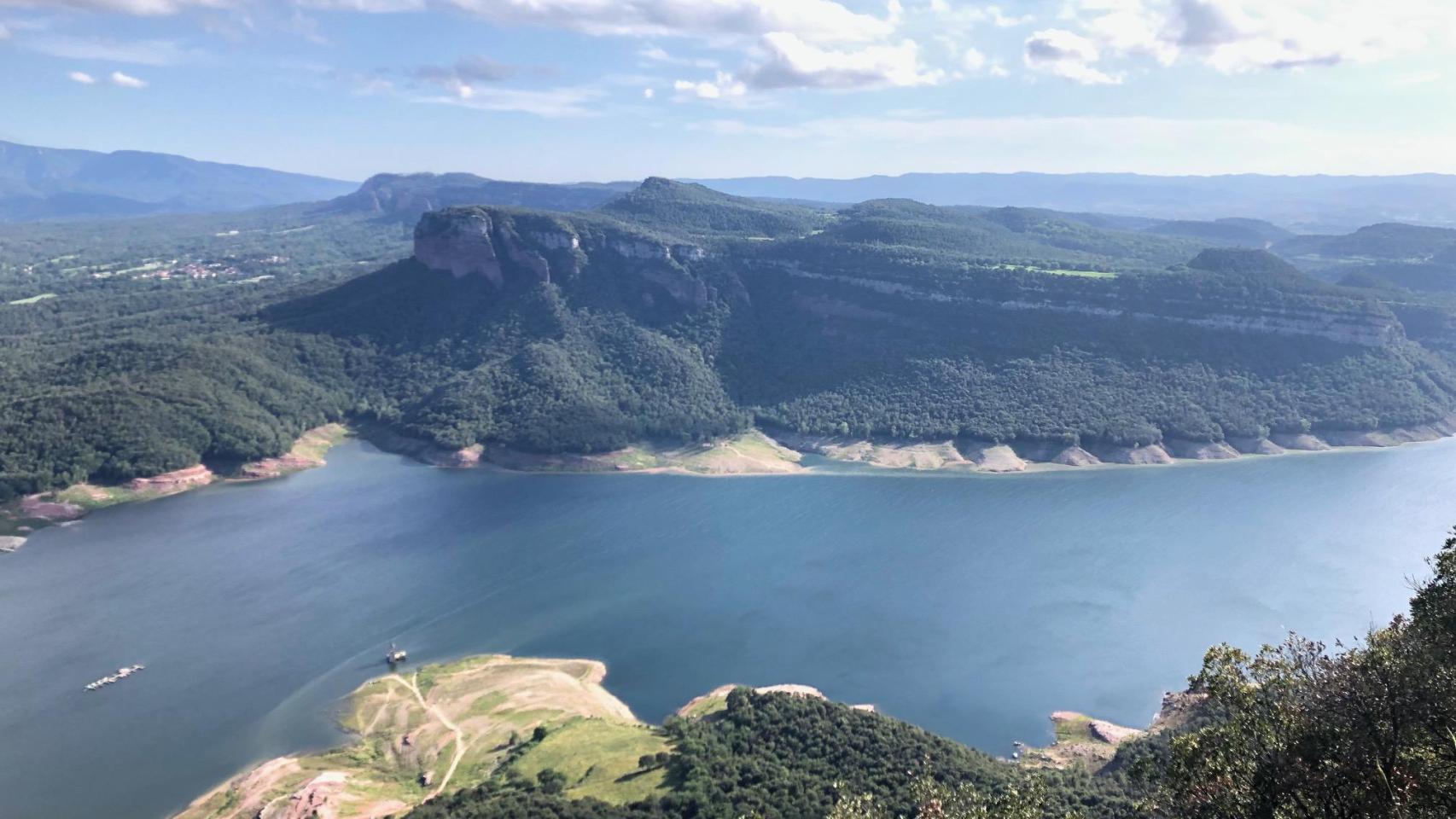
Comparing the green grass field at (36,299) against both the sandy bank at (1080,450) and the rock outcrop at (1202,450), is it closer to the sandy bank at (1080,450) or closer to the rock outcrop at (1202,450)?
the sandy bank at (1080,450)

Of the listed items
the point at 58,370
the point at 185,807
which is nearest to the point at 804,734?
the point at 185,807

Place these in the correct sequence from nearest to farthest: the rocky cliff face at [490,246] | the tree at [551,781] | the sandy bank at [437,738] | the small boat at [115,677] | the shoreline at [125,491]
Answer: the tree at [551,781] → the sandy bank at [437,738] → the small boat at [115,677] → the shoreline at [125,491] → the rocky cliff face at [490,246]

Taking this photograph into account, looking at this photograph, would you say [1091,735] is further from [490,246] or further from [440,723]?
[490,246]

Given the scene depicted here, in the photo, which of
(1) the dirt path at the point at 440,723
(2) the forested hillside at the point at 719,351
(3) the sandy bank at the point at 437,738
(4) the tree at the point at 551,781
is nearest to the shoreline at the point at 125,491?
(2) the forested hillside at the point at 719,351

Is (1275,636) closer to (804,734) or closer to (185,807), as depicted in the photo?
(804,734)

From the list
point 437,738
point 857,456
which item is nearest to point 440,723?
point 437,738

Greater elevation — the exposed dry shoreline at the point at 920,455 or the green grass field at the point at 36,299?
the green grass field at the point at 36,299
